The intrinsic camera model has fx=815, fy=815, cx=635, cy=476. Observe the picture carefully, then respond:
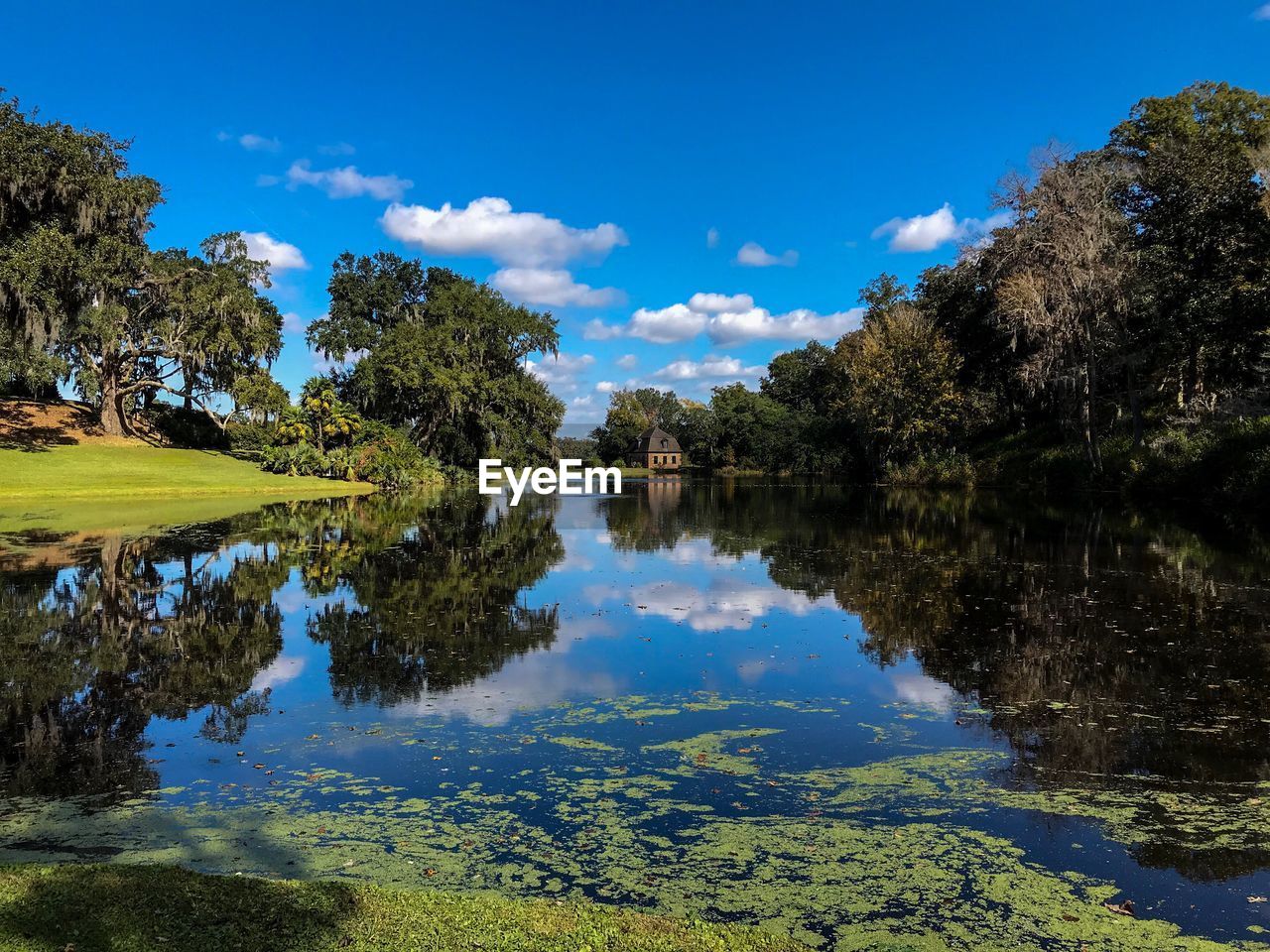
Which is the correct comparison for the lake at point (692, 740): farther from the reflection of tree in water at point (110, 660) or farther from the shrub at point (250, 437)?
the shrub at point (250, 437)

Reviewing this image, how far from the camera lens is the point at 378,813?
5668 millimetres

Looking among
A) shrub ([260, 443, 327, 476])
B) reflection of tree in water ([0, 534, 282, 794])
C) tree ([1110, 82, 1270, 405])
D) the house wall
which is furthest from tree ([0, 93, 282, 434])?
the house wall

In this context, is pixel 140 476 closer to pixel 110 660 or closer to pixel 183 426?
pixel 183 426

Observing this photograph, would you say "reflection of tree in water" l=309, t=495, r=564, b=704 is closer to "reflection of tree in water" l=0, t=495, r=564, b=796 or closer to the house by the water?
"reflection of tree in water" l=0, t=495, r=564, b=796

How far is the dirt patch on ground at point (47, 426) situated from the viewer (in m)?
44.5

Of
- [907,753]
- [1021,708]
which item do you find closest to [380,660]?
[907,753]

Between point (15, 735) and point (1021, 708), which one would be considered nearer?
point (15, 735)

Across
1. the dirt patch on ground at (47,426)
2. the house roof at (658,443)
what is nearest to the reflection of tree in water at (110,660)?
the dirt patch on ground at (47,426)

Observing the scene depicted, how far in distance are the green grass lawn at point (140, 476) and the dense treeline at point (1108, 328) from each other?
39.0 meters

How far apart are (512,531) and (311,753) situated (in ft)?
65.9

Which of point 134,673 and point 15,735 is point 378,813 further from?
point 134,673

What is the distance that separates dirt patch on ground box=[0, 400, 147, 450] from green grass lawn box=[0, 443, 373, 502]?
3.96 feet

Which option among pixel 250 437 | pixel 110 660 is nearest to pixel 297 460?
pixel 250 437

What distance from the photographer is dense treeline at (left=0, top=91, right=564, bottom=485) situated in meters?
41.4
